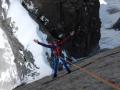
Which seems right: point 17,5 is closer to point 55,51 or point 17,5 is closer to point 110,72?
point 55,51

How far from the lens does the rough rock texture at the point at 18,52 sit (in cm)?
2295

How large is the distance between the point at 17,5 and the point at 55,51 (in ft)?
42.3

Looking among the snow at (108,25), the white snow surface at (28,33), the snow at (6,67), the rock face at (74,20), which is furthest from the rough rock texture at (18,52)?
the snow at (108,25)

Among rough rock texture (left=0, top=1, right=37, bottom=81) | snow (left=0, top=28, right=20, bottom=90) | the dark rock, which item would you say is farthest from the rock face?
the dark rock

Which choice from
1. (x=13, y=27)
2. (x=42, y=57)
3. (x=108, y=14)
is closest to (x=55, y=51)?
(x=42, y=57)

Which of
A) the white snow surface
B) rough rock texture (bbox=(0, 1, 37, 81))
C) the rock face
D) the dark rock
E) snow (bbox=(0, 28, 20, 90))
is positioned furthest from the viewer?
the dark rock

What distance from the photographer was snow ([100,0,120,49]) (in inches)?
1556

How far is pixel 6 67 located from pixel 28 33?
11.6 feet

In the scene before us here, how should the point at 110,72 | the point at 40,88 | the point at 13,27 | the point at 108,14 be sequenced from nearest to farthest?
the point at 110,72 → the point at 40,88 → the point at 13,27 → the point at 108,14

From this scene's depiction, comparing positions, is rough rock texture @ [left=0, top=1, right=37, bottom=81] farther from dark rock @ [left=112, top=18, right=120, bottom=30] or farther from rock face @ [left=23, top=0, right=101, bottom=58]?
dark rock @ [left=112, top=18, right=120, bottom=30]

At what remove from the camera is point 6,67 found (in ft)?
87.4

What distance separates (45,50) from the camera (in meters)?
23.4

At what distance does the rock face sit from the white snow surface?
Answer: 24.1 inches

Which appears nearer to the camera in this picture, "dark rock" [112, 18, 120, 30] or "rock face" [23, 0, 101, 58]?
"rock face" [23, 0, 101, 58]
